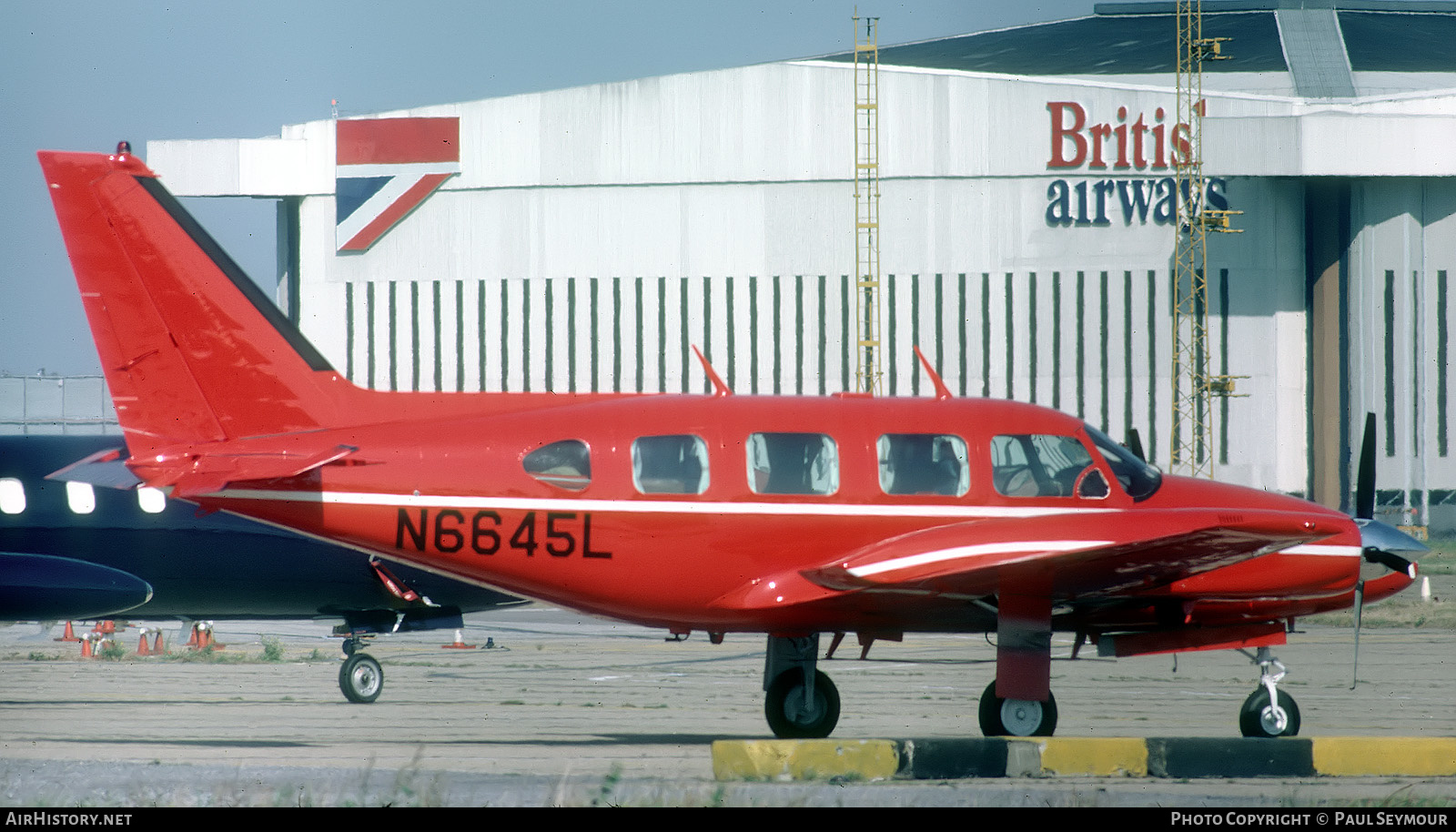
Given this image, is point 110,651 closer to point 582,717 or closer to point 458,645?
point 458,645

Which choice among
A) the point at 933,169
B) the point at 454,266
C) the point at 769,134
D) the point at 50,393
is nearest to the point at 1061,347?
the point at 933,169

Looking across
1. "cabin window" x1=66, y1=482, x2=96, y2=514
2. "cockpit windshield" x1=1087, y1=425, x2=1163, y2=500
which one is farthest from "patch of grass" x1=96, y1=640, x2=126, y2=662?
"cockpit windshield" x1=1087, y1=425, x2=1163, y2=500

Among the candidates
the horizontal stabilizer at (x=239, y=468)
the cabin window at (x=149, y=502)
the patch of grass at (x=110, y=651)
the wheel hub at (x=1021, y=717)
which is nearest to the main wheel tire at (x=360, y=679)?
the cabin window at (x=149, y=502)

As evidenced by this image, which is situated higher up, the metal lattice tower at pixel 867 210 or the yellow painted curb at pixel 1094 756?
the metal lattice tower at pixel 867 210

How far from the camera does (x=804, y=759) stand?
969 centimetres

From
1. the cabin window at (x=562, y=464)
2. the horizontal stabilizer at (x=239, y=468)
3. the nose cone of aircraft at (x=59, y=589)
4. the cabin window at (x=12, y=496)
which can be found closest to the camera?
the horizontal stabilizer at (x=239, y=468)

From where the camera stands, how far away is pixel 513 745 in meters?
12.8

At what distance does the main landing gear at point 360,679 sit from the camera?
685 inches

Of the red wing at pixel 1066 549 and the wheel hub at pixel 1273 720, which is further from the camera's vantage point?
the wheel hub at pixel 1273 720

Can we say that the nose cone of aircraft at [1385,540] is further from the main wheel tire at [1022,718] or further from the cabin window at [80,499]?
the cabin window at [80,499]

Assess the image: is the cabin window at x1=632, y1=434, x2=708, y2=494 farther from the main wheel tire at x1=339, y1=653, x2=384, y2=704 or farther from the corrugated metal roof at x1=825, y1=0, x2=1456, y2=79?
the corrugated metal roof at x1=825, y1=0, x2=1456, y2=79

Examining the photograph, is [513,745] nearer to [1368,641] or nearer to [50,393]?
[1368,641]

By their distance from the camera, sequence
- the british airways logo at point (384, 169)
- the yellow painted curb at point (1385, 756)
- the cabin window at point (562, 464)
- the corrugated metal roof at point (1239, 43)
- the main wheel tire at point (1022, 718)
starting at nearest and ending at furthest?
the yellow painted curb at point (1385, 756)
the cabin window at point (562, 464)
the main wheel tire at point (1022, 718)
the british airways logo at point (384, 169)
the corrugated metal roof at point (1239, 43)

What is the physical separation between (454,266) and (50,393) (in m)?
17.5
